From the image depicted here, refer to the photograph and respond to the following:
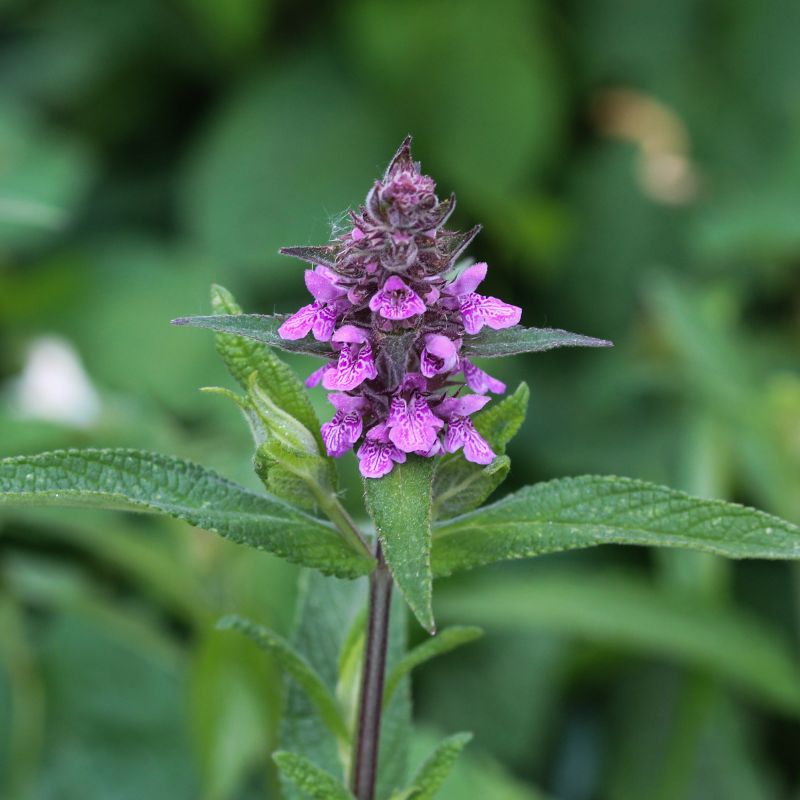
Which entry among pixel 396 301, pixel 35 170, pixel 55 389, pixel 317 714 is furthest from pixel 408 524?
pixel 35 170

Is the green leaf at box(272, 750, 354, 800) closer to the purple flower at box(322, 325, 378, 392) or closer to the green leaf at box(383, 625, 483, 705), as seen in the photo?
the green leaf at box(383, 625, 483, 705)

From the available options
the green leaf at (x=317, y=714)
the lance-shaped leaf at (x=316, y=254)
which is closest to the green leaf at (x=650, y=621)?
the green leaf at (x=317, y=714)

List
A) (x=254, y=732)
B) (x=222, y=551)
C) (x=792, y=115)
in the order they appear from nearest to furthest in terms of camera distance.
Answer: (x=254, y=732), (x=222, y=551), (x=792, y=115)

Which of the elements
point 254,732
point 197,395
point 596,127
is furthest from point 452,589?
point 596,127

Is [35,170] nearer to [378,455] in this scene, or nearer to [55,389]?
[55,389]

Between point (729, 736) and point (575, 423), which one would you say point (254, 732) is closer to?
point (729, 736)
